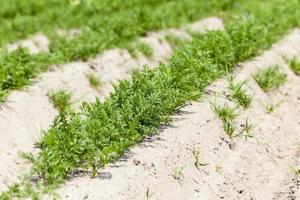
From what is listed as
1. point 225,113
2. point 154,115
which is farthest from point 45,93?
point 225,113

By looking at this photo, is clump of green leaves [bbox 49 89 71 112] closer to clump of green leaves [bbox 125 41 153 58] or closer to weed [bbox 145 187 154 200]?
clump of green leaves [bbox 125 41 153 58]

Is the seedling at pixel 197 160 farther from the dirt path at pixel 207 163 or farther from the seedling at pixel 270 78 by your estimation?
the seedling at pixel 270 78

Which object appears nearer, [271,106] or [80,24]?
[271,106]

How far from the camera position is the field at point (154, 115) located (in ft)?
16.2

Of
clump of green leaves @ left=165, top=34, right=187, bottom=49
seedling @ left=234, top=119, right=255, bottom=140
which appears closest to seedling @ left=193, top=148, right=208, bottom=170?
seedling @ left=234, top=119, right=255, bottom=140

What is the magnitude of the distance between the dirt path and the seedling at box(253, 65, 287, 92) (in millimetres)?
401

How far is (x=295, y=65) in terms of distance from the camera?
7609mm

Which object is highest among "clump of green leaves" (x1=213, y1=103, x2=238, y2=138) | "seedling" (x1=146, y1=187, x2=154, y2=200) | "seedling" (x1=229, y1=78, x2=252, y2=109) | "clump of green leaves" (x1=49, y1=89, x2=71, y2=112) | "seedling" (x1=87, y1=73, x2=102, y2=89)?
"seedling" (x1=87, y1=73, x2=102, y2=89)

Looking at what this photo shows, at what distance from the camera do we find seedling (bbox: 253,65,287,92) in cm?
693

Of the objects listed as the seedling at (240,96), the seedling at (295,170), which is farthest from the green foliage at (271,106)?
the seedling at (295,170)

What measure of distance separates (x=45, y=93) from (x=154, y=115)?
1.81 meters

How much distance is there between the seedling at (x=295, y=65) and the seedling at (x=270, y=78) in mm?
389

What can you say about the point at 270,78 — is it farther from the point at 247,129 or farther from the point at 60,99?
the point at 60,99

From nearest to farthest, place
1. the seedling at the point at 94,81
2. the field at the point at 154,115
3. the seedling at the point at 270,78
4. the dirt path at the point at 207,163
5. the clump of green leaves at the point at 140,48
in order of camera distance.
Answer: the dirt path at the point at 207,163 < the field at the point at 154,115 < the seedling at the point at 270,78 < the seedling at the point at 94,81 < the clump of green leaves at the point at 140,48
